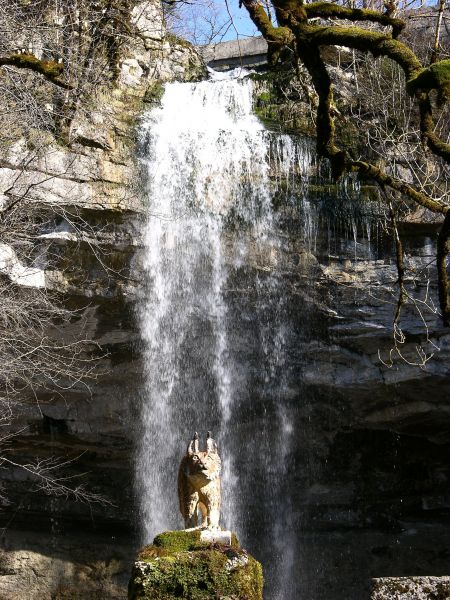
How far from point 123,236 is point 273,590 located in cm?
628

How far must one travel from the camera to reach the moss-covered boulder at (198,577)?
247 inches

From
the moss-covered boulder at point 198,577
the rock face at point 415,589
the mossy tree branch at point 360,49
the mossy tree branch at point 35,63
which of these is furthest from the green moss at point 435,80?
the moss-covered boulder at point 198,577

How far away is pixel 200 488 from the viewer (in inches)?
329

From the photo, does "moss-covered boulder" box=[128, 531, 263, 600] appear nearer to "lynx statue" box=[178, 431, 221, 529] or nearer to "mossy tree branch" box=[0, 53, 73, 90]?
"lynx statue" box=[178, 431, 221, 529]

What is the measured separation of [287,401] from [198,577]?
724cm

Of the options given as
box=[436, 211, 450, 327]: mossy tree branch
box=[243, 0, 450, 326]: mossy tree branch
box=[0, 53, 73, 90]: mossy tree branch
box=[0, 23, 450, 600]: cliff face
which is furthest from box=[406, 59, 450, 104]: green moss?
box=[0, 23, 450, 600]: cliff face

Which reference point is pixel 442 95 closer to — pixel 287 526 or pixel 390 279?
pixel 390 279

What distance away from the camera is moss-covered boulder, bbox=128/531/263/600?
20.6 feet

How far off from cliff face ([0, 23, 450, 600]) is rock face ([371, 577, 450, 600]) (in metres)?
8.71

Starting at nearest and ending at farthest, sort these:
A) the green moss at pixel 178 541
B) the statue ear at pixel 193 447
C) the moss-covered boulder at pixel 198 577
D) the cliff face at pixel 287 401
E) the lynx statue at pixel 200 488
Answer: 1. the moss-covered boulder at pixel 198 577
2. the green moss at pixel 178 541
3. the lynx statue at pixel 200 488
4. the statue ear at pixel 193 447
5. the cliff face at pixel 287 401

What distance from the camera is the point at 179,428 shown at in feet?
44.4

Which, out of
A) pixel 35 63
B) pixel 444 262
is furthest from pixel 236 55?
pixel 444 262

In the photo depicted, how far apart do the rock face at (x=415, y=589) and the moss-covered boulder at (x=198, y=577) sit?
9.09 feet

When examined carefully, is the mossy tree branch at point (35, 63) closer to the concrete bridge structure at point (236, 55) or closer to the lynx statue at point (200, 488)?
the lynx statue at point (200, 488)
